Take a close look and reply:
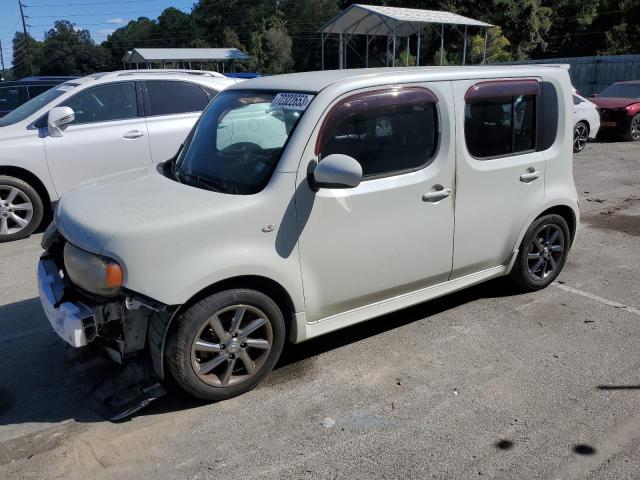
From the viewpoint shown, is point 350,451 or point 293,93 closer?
point 350,451

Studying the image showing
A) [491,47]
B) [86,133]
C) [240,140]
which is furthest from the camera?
[491,47]

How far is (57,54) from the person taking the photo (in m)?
104

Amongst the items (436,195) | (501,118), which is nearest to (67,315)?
(436,195)

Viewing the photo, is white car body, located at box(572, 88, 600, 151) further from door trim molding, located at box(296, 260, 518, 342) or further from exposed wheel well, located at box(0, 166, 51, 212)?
exposed wheel well, located at box(0, 166, 51, 212)

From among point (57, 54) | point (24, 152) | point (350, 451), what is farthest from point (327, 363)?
point (57, 54)

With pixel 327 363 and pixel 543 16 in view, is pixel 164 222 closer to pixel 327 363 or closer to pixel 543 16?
pixel 327 363

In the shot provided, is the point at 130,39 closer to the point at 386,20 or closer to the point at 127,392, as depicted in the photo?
the point at 386,20

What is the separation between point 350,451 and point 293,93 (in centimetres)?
220

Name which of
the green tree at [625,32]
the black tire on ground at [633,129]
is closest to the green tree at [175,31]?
the green tree at [625,32]

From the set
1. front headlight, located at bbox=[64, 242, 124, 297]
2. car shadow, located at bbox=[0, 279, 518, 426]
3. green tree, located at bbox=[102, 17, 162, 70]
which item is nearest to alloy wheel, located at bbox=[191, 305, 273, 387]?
car shadow, located at bbox=[0, 279, 518, 426]

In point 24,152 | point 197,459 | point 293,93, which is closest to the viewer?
point 197,459

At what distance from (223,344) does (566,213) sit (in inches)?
131

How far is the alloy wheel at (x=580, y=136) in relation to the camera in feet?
44.3

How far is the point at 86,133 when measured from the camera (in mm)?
6953
